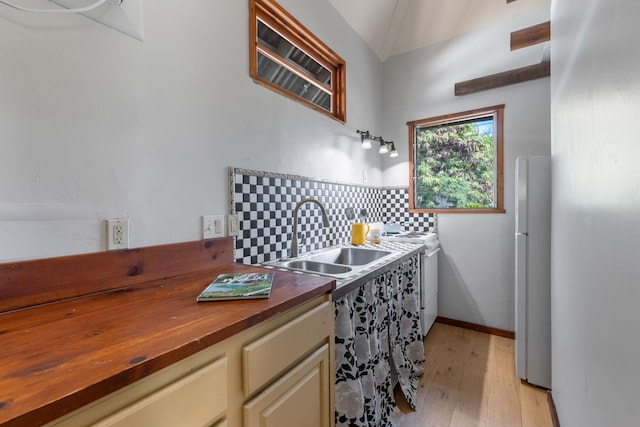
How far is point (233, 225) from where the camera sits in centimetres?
138

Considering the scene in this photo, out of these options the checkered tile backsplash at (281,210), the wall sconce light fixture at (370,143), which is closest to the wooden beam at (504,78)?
the wall sconce light fixture at (370,143)

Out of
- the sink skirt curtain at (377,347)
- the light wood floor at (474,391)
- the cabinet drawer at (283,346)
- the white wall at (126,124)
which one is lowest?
the light wood floor at (474,391)

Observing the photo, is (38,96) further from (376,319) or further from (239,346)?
(376,319)

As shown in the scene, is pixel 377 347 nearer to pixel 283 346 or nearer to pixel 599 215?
pixel 283 346

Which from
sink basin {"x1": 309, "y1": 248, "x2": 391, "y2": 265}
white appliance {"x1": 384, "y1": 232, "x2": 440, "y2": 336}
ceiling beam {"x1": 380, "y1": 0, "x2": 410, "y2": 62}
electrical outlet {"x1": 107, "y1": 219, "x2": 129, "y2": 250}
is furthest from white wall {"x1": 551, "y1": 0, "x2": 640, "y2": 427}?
ceiling beam {"x1": 380, "y1": 0, "x2": 410, "y2": 62}

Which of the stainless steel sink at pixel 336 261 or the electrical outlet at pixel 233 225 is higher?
the electrical outlet at pixel 233 225

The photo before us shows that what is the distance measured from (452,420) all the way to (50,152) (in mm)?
2190

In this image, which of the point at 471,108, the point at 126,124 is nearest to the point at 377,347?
the point at 126,124

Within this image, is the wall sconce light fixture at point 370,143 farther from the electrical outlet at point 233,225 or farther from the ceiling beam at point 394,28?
the electrical outlet at point 233,225

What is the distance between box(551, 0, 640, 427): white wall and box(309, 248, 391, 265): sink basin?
1.01 meters

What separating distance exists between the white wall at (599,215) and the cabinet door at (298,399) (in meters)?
0.80

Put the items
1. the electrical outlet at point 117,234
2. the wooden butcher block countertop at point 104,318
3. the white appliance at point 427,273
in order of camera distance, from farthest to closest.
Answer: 1. the white appliance at point 427,273
2. the electrical outlet at point 117,234
3. the wooden butcher block countertop at point 104,318

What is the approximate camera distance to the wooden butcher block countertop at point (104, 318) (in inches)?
17.6

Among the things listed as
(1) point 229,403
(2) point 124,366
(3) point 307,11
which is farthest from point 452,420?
(3) point 307,11
